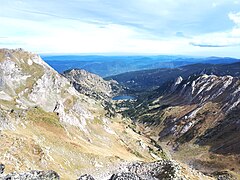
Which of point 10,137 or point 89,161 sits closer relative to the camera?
point 10,137

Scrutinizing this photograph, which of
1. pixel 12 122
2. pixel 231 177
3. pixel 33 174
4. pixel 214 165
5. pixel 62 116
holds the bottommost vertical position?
pixel 214 165

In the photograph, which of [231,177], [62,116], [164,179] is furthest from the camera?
[62,116]

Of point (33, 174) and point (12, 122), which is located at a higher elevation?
point (33, 174)

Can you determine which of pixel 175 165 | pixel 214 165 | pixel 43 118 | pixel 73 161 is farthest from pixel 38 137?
pixel 214 165

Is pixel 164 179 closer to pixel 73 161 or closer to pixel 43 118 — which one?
pixel 73 161

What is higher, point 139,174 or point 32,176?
point 32,176

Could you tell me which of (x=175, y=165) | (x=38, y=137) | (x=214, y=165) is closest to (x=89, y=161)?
(x=38, y=137)

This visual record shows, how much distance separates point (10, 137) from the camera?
75.3 meters

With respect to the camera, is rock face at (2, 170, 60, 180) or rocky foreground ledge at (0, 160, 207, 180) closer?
rock face at (2, 170, 60, 180)

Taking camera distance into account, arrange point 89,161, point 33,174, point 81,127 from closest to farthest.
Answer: point 33,174
point 89,161
point 81,127

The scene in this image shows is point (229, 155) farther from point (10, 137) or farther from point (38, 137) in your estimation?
point (10, 137)

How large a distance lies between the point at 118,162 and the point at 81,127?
91056 mm

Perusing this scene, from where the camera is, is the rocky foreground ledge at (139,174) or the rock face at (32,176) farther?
the rocky foreground ledge at (139,174)

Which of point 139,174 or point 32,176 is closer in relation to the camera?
point 32,176
